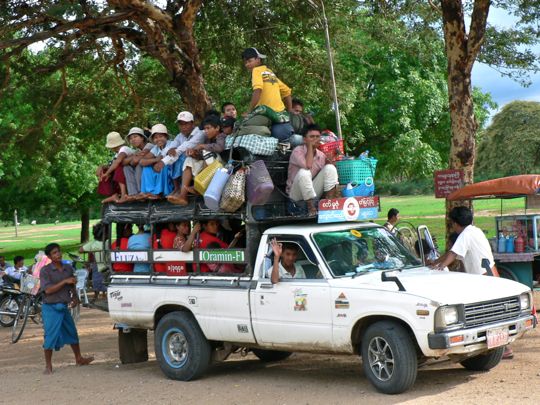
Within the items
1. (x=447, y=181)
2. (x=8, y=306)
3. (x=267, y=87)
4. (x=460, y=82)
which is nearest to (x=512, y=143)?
(x=460, y=82)

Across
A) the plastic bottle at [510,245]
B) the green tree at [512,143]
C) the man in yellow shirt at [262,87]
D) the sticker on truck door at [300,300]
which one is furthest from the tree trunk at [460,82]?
the green tree at [512,143]

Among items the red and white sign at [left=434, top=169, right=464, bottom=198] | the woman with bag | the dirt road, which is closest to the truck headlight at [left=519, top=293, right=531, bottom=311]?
the dirt road

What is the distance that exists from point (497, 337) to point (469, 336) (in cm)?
44

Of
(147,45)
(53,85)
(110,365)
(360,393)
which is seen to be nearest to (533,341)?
(360,393)

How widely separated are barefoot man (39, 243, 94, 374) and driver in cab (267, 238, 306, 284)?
3.62 meters

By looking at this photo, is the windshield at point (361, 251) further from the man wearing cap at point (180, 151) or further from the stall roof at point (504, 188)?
the stall roof at point (504, 188)

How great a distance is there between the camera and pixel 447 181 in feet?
47.9

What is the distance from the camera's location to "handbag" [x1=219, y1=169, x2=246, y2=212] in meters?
9.22

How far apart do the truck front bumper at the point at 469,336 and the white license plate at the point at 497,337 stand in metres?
0.03

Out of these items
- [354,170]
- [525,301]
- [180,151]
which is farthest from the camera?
[180,151]

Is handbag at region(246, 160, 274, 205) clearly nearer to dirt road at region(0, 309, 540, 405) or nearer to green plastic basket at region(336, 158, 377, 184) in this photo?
green plastic basket at region(336, 158, 377, 184)

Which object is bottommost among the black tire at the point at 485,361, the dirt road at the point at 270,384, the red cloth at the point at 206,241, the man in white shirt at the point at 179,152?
the dirt road at the point at 270,384

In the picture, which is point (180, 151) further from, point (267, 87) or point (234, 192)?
point (234, 192)

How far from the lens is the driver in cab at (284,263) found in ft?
29.7
